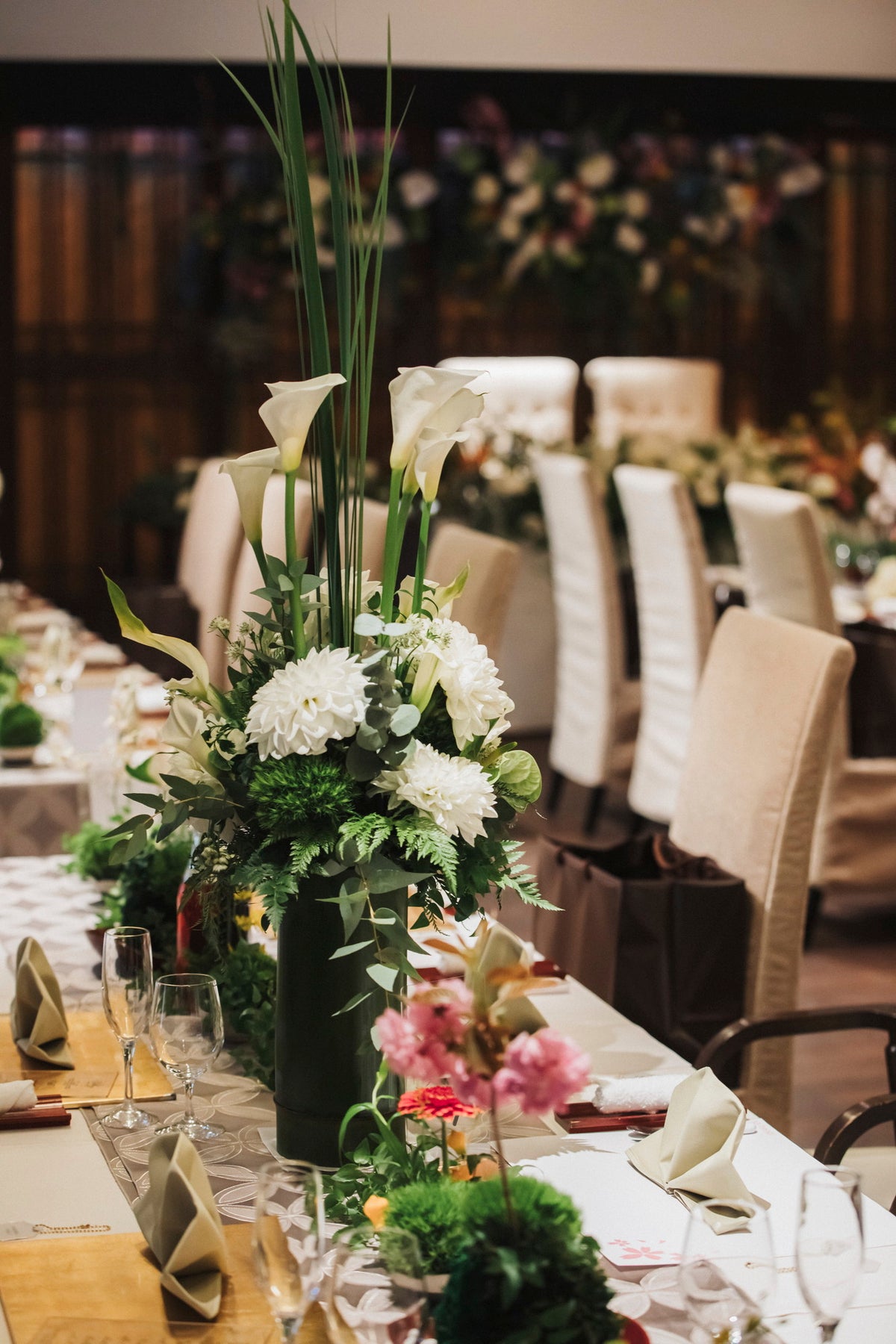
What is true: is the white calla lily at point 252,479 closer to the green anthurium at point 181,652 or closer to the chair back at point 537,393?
the green anthurium at point 181,652

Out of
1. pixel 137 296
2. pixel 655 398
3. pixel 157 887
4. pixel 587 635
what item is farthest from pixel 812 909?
pixel 137 296

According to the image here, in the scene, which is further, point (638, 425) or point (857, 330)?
point (857, 330)

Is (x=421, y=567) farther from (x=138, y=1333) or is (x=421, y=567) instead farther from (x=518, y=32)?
(x=518, y=32)

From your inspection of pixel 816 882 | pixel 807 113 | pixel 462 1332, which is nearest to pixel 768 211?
pixel 807 113

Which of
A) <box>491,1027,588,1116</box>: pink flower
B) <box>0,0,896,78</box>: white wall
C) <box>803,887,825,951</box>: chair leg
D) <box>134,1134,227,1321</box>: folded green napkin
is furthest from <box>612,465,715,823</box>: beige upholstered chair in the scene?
<box>0,0,896,78</box>: white wall

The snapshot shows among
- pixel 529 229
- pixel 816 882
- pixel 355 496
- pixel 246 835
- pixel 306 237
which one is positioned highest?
pixel 529 229

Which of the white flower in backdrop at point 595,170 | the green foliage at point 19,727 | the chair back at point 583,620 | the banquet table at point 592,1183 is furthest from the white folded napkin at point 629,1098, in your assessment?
the white flower in backdrop at point 595,170

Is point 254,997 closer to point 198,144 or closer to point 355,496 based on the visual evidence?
point 355,496

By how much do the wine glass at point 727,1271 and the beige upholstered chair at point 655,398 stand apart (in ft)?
21.0

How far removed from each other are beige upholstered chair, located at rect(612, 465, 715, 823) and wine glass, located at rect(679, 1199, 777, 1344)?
3194 mm

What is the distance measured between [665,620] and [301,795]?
3324mm

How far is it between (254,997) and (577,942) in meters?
0.72

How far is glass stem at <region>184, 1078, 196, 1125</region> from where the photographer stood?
1387mm

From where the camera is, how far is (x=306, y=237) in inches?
49.5
